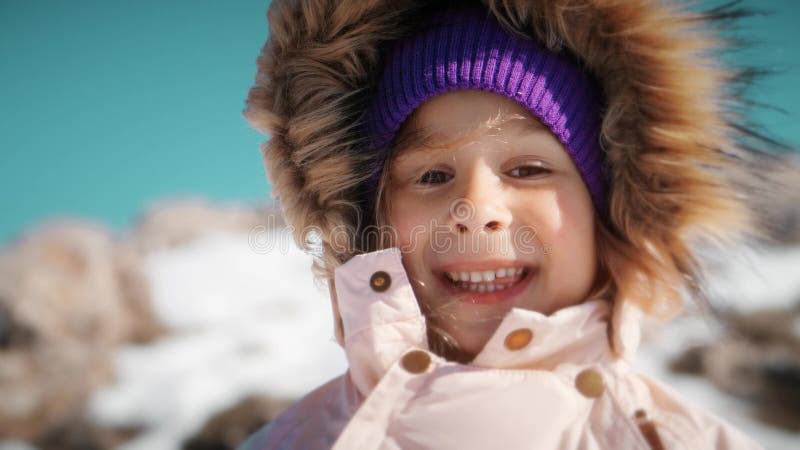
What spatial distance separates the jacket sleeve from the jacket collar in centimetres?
16

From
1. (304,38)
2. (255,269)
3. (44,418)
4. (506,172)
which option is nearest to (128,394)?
(44,418)

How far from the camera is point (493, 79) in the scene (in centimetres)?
129

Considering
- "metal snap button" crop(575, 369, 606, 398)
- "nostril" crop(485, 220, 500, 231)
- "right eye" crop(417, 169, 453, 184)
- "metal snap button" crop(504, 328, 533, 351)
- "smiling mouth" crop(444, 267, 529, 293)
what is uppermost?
"right eye" crop(417, 169, 453, 184)

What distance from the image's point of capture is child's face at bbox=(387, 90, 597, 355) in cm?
127

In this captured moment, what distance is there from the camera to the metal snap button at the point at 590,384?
1218 mm

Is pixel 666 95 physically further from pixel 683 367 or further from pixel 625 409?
pixel 683 367

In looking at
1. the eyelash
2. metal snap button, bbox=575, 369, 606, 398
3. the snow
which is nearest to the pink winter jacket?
metal snap button, bbox=575, 369, 606, 398

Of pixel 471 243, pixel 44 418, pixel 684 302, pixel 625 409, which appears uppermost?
pixel 471 243

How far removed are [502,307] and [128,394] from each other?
316 cm

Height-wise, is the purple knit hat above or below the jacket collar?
above

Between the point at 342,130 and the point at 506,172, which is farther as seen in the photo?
the point at 342,130

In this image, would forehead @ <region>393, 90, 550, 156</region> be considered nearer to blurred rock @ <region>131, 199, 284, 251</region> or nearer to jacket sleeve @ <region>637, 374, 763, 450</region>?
jacket sleeve @ <region>637, 374, 763, 450</region>

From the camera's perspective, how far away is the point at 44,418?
348 cm

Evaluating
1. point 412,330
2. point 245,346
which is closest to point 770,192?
point 412,330
